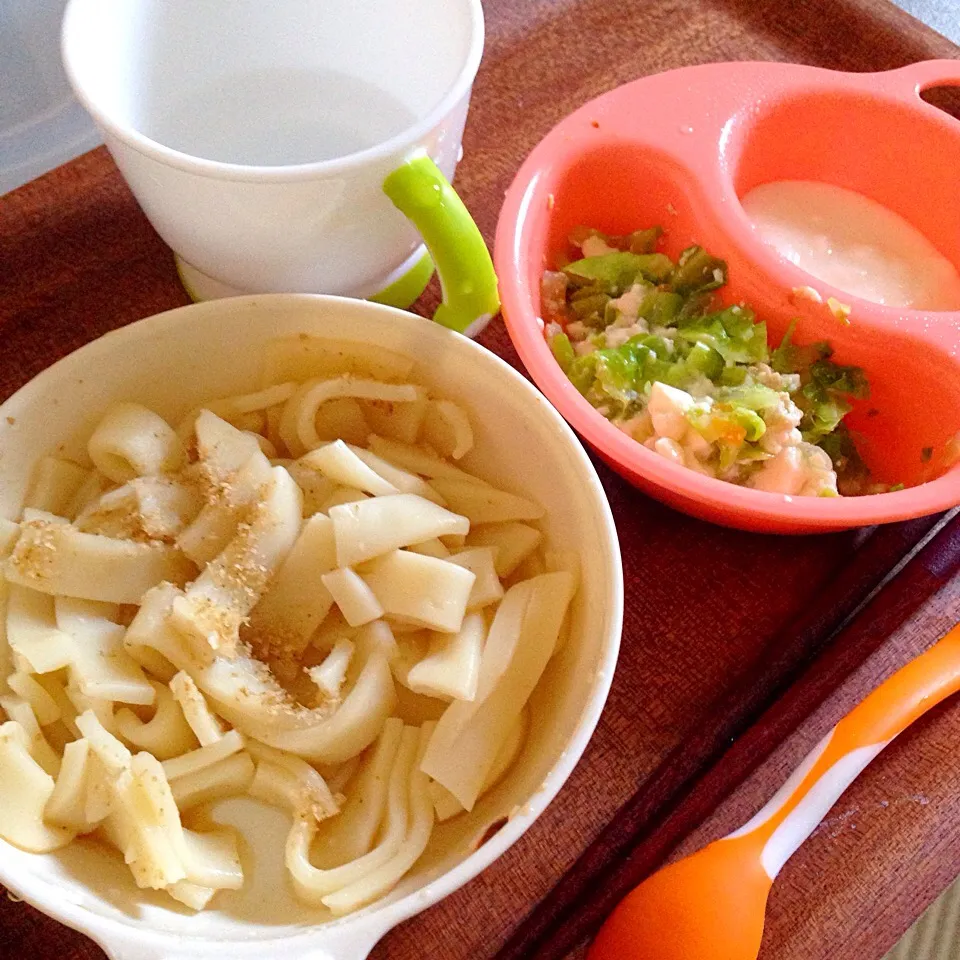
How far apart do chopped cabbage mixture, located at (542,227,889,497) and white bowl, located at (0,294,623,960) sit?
17cm

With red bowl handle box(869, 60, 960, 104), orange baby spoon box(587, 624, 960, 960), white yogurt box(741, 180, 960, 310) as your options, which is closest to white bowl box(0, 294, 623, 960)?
orange baby spoon box(587, 624, 960, 960)

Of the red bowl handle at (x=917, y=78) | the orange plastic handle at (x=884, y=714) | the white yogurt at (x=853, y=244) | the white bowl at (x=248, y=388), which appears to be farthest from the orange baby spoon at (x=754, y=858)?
the red bowl handle at (x=917, y=78)

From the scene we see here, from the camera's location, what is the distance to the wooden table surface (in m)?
0.66

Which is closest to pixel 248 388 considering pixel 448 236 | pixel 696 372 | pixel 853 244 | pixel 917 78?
pixel 448 236

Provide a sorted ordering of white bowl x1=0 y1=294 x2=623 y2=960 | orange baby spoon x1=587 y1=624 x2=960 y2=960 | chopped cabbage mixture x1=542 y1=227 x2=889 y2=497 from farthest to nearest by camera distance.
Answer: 1. chopped cabbage mixture x1=542 y1=227 x2=889 y2=497
2. orange baby spoon x1=587 y1=624 x2=960 y2=960
3. white bowl x1=0 y1=294 x2=623 y2=960

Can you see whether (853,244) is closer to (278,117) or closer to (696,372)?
(696,372)

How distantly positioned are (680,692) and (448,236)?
397 mm

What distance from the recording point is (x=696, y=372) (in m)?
0.88

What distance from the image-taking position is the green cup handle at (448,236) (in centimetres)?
65

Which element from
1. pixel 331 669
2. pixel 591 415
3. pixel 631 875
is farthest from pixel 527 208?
pixel 631 875

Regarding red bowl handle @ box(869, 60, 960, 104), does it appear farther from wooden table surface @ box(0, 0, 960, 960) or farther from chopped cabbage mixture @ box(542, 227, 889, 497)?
wooden table surface @ box(0, 0, 960, 960)

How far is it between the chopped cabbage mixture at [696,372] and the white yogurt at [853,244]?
4.0 inches

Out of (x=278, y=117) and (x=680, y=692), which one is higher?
(x=278, y=117)

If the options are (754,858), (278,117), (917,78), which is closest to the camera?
(754,858)
